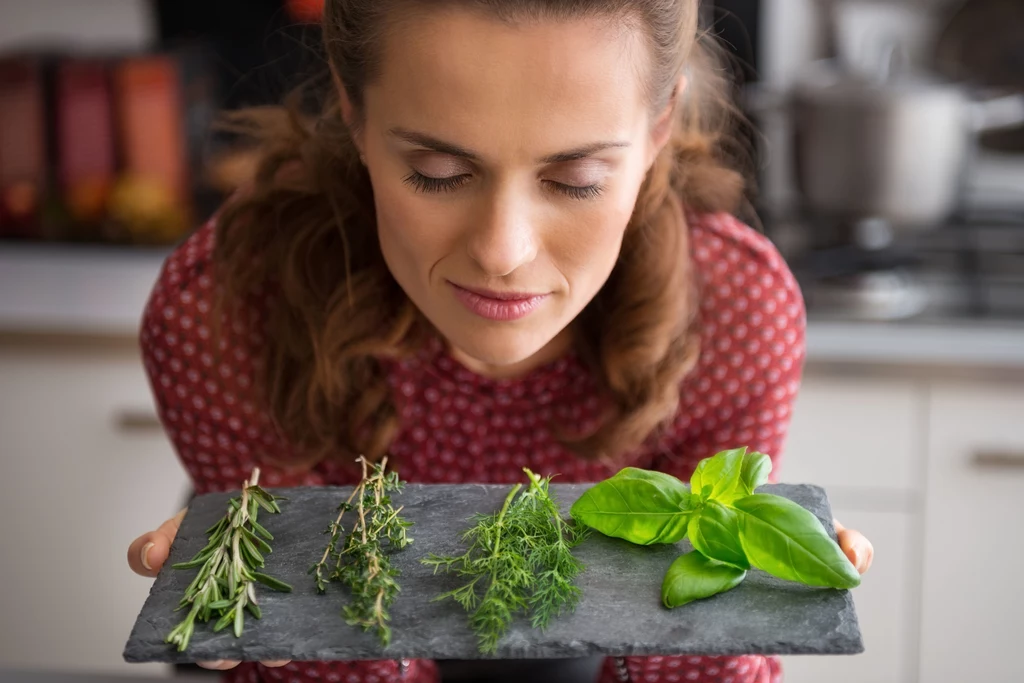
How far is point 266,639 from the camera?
0.77 meters

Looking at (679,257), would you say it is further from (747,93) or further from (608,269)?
(747,93)

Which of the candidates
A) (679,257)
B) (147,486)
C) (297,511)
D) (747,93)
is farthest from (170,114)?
(297,511)

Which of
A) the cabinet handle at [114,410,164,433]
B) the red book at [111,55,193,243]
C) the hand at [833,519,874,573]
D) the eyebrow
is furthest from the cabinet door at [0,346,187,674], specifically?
the hand at [833,519,874,573]

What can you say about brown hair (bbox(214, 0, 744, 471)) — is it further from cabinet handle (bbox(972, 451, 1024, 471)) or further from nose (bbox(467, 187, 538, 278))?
cabinet handle (bbox(972, 451, 1024, 471))

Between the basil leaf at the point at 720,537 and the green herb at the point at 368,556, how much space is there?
0.20m

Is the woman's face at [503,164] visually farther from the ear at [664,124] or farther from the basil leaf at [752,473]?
the basil leaf at [752,473]

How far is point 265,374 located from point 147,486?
0.94m

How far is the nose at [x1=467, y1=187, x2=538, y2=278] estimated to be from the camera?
3.01 ft

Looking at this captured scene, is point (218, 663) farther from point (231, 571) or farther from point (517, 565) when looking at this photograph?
point (517, 565)

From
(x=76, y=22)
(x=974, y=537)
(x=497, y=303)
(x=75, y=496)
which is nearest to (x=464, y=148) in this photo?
(x=497, y=303)

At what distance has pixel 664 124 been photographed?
3.65 ft

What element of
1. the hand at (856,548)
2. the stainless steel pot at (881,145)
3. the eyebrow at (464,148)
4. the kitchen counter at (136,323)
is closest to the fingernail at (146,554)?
the eyebrow at (464,148)

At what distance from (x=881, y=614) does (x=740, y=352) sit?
85cm

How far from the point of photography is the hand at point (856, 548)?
92cm
